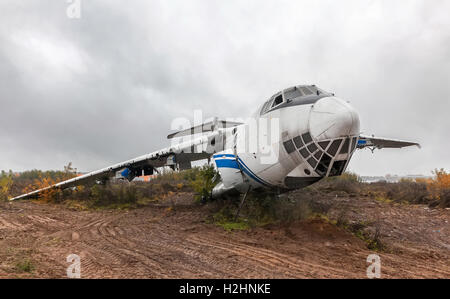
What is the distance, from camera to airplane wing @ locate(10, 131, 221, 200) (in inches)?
529

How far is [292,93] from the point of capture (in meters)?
7.08

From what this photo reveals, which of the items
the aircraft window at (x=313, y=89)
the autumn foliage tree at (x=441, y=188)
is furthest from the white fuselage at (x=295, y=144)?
the autumn foliage tree at (x=441, y=188)

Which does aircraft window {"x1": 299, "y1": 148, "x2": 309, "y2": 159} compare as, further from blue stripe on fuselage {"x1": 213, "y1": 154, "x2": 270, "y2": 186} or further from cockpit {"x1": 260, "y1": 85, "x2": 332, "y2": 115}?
blue stripe on fuselage {"x1": 213, "y1": 154, "x2": 270, "y2": 186}

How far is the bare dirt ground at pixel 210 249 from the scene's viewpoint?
475cm

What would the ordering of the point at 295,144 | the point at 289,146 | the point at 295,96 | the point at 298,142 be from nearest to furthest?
the point at 298,142
the point at 295,144
the point at 289,146
the point at 295,96

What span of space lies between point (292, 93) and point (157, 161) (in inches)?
384

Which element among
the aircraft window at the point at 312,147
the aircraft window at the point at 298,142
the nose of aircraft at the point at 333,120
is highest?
the nose of aircraft at the point at 333,120

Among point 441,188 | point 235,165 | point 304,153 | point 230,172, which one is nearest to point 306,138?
point 304,153

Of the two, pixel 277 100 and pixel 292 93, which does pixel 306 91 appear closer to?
pixel 292 93

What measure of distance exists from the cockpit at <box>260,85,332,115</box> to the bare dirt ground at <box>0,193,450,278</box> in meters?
3.60

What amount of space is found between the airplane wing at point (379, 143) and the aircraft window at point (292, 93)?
762cm

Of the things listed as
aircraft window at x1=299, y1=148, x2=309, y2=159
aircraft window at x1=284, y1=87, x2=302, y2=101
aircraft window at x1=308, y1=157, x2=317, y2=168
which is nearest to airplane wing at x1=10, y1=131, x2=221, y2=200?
aircraft window at x1=284, y1=87, x2=302, y2=101

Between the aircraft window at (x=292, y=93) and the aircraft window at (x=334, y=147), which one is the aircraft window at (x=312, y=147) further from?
the aircraft window at (x=292, y=93)
